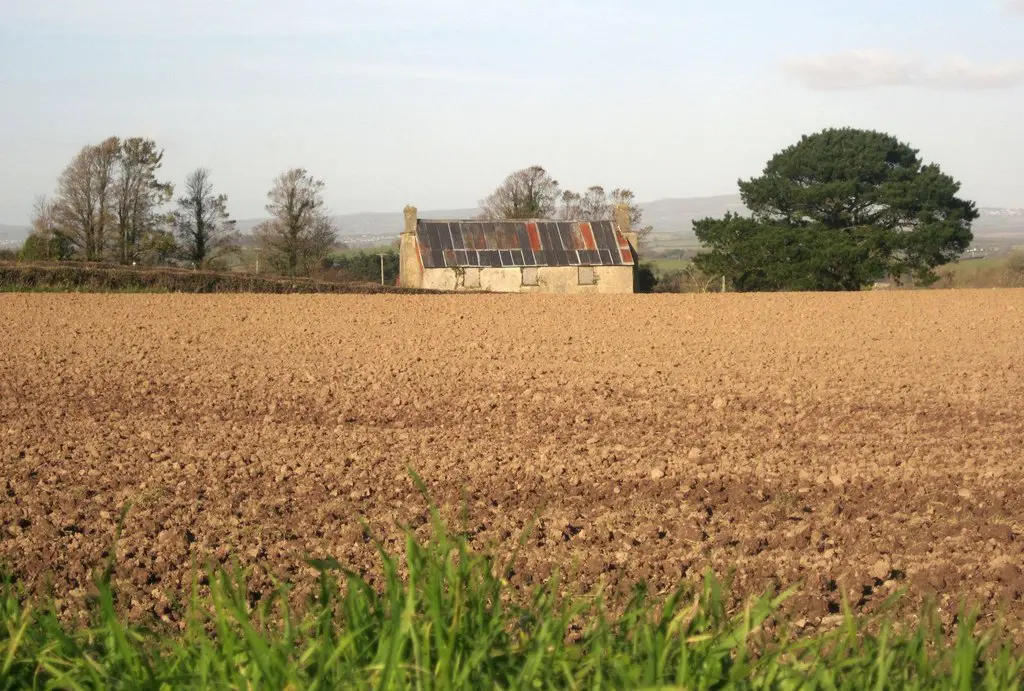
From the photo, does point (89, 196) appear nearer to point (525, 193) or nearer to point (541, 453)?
point (525, 193)

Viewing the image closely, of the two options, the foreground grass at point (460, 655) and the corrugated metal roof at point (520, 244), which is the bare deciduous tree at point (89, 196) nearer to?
the corrugated metal roof at point (520, 244)

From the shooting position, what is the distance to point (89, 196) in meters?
57.9

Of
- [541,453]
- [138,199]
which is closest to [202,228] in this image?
[138,199]

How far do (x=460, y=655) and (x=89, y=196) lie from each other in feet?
192

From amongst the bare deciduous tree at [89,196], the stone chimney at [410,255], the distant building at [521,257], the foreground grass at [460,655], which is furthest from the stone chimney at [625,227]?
the foreground grass at [460,655]

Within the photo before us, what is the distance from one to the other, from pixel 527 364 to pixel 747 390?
11.5ft

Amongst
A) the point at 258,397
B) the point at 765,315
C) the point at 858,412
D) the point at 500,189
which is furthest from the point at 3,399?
the point at 500,189

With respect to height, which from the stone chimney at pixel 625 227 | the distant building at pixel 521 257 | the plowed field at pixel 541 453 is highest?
the stone chimney at pixel 625 227

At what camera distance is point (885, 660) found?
3.38 metres

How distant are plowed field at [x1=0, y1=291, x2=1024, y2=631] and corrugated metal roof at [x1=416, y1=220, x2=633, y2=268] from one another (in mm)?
30183

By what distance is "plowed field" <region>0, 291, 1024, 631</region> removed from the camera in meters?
6.83

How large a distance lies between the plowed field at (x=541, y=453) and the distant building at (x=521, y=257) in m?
29.8

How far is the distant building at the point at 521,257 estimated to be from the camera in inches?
1986

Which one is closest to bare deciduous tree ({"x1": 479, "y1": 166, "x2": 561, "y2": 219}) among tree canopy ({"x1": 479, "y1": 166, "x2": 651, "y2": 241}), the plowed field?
tree canopy ({"x1": 479, "y1": 166, "x2": 651, "y2": 241})
